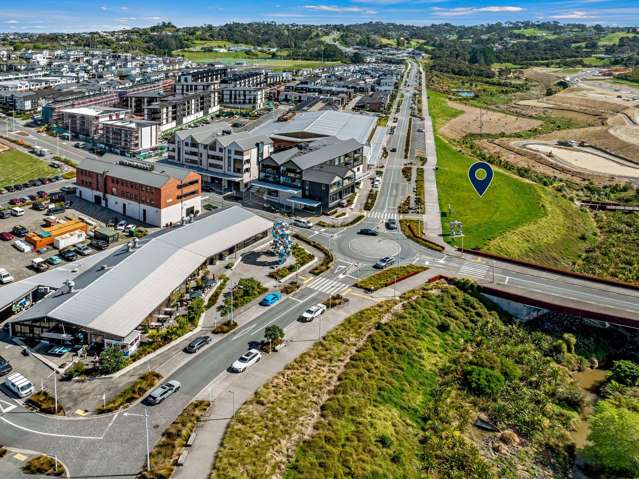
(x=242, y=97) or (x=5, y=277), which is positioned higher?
(x=242, y=97)

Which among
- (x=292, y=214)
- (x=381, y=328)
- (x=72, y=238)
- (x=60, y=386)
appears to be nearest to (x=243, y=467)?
(x=60, y=386)

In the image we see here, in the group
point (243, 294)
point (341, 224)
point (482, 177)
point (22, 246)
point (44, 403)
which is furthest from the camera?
point (341, 224)

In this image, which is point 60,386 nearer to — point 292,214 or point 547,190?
point 292,214

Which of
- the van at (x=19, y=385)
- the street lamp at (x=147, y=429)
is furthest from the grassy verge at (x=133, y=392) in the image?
the van at (x=19, y=385)

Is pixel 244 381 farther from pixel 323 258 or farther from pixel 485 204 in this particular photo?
pixel 485 204

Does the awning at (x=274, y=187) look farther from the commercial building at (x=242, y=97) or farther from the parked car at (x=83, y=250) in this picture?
the commercial building at (x=242, y=97)

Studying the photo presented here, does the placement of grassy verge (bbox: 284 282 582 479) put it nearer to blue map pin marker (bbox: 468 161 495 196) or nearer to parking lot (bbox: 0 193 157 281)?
blue map pin marker (bbox: 468 161 495 196)

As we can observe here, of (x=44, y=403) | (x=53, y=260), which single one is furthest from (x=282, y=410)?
(x=53, y=260)
